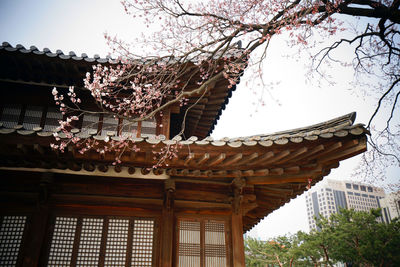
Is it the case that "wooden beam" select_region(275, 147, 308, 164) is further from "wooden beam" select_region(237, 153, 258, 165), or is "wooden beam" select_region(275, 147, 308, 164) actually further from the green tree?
the green tree

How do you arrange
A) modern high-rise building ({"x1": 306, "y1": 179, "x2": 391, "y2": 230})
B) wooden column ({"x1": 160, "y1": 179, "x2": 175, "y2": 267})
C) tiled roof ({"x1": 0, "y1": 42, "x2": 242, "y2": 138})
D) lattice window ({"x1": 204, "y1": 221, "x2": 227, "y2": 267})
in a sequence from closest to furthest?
wooden column ({"x1": 160, "y1": 179, "x2": 175, "y2": 267})
lattice window ({"x1": 204, "y1": 221, "x2": 227, "y2": 267})
tiled roof ({"x1": 0, "y1": 42, "x2": 242, "y2": 138})
modern high-rise building ({"x1": 306, "y1": 179, "x2": 391, "y2": 230})

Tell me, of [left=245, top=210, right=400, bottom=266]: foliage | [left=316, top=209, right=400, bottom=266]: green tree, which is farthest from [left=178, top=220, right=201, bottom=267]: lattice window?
[left=316, top=209, right=400, bottom=266]: green tree

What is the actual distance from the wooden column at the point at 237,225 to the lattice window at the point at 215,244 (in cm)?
23

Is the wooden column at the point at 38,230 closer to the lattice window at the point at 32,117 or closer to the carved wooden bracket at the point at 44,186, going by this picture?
the carved wooden bracket at the point at 44,186

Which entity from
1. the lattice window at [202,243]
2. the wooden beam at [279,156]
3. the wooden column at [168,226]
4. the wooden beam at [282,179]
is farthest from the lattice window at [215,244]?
the wooden beam at [279,156]

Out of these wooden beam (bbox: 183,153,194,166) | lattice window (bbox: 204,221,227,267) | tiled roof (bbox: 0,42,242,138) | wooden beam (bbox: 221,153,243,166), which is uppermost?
tiled roof (bbox: 0,42,242,138)

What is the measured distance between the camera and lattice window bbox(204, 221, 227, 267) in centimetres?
605

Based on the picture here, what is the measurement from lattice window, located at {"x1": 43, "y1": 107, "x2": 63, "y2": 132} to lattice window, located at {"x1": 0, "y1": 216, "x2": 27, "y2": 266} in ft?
7.68

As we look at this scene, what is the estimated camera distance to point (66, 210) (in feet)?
19.8

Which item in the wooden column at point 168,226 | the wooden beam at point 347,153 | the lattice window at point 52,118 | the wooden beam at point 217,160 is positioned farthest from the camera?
the lattice window at point 52,118

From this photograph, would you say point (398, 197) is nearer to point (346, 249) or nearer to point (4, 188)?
point (4, 188)

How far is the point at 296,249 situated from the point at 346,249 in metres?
3.92

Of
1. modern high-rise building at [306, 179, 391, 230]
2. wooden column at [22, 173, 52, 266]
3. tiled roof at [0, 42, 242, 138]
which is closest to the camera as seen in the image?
wooden column at [22, 173, 52, 266]

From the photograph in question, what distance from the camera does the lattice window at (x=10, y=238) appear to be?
5.53m
